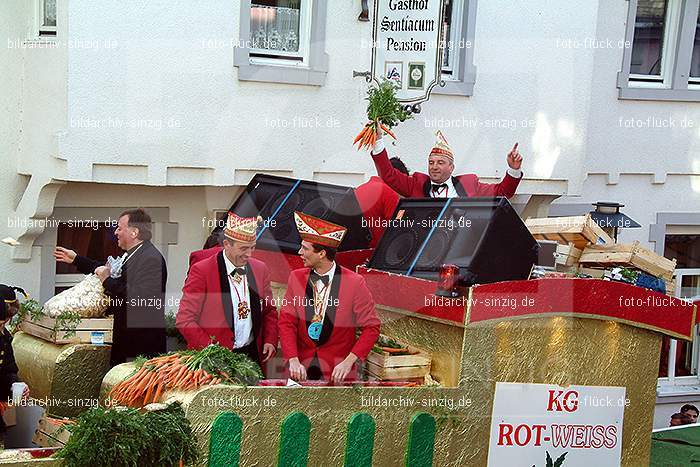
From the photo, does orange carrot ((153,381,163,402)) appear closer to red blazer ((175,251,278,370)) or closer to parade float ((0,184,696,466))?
parade float ((0,184,696,466))

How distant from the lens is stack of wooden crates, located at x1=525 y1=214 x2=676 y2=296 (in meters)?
8.16

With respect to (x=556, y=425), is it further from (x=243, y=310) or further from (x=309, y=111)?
(x=309, y=111)

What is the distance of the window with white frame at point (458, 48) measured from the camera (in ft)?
36.4

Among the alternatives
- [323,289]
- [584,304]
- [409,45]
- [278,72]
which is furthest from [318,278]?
[409,45]

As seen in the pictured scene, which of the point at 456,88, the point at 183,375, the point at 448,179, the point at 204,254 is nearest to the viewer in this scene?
the point at 183,375

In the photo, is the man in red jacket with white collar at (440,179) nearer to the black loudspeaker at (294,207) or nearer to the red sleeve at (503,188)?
the red sleeve at (503,188)

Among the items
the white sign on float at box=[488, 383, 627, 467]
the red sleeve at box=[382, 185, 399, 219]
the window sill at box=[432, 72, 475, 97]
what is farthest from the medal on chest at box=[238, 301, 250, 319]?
the window sill at box=[432, 72, 475, 97]

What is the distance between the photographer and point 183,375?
19.9 ft

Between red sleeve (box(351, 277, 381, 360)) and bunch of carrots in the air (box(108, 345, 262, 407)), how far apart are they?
2.13ft

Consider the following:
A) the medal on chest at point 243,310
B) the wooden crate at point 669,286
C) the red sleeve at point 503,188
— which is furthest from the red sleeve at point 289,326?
the wooden crate at point 669,286

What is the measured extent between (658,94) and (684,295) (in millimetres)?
2452

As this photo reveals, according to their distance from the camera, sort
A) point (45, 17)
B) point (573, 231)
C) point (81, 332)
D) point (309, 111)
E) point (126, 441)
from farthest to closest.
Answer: point (309, 111)
point (45, 17)
point (573, 231)
point (81, 332)
point (126, 441)

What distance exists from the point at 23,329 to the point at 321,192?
232cm

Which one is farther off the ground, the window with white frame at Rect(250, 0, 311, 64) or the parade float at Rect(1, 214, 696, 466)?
the window with white frame at Rect(250, 0, 311, 64)
